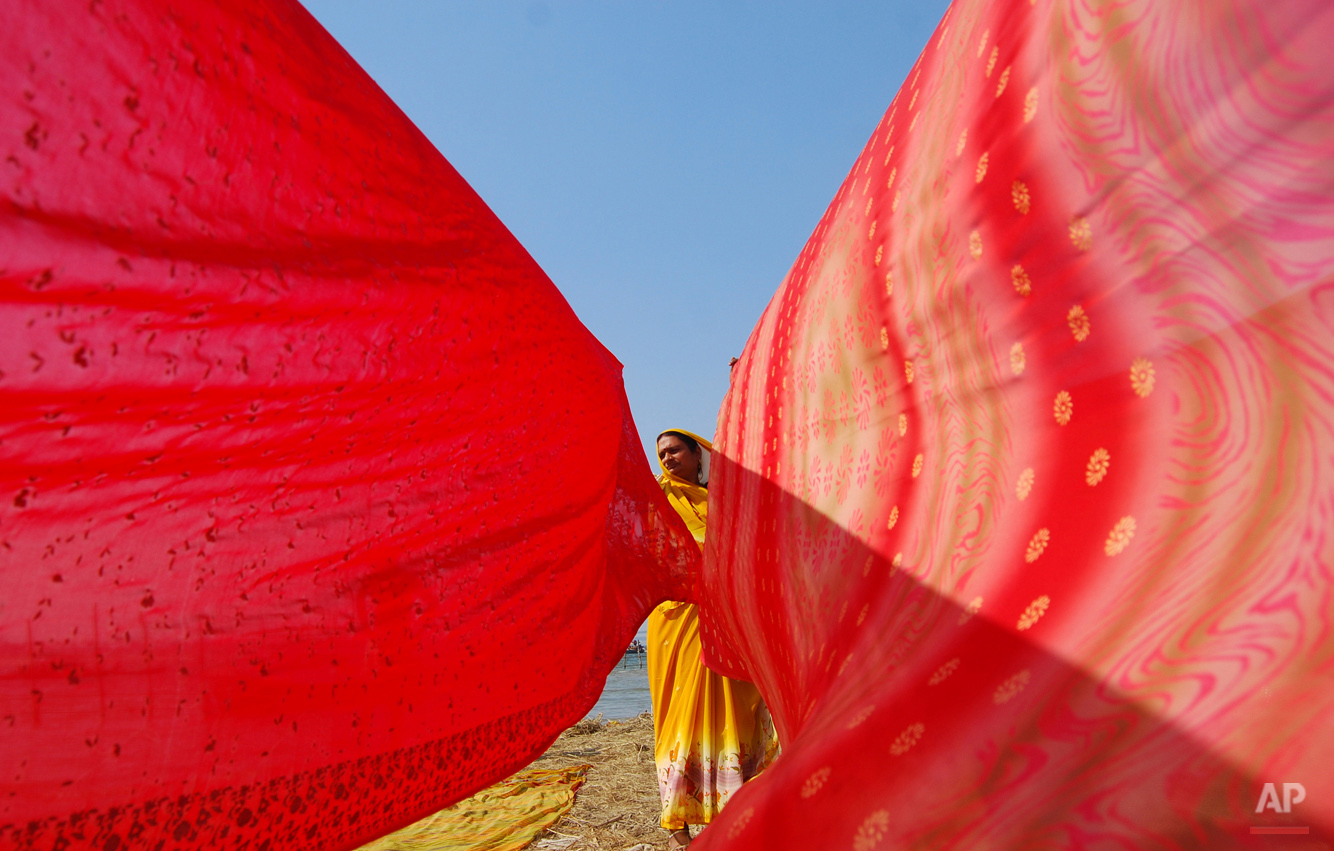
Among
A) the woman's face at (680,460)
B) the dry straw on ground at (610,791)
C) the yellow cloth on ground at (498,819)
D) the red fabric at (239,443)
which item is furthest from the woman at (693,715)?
the red fabric at (239,443)

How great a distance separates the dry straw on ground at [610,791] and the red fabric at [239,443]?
221cm

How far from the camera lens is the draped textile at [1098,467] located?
0.43 m

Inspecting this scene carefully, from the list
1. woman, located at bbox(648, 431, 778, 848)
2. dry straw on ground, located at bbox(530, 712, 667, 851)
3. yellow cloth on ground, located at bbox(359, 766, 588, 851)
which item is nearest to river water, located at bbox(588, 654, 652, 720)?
dry straw on ground, located at bbox(530, 712, 667, 851)

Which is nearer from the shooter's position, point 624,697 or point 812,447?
point 812,447

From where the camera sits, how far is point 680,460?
10.2 feet

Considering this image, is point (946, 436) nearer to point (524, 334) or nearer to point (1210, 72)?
point (1210, 72)

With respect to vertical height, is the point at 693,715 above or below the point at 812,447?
below

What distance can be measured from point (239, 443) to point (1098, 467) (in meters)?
0.74

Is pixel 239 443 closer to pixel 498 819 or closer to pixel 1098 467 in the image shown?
pixel 1098 467

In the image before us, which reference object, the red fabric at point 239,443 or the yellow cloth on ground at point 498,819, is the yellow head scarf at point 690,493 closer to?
the yellow cloth on ground at point 498,819

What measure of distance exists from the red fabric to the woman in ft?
5.97

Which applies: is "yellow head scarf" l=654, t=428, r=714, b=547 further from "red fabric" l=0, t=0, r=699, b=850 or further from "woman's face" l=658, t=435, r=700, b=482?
"red fabric" l=0, t=0, r=699, b=850

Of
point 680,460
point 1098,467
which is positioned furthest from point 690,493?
point 1098,467

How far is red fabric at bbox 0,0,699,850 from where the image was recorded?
0.62 meters
